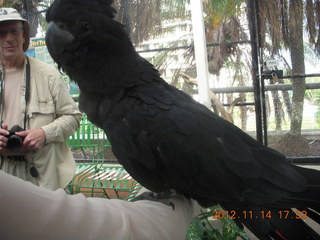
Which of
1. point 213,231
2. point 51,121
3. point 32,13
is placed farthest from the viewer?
point 32,13

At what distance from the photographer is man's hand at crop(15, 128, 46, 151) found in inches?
78.0

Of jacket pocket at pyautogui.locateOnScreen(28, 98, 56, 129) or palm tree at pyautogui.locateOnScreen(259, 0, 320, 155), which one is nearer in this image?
jacket pocket at pyautogui.locateOnScreen(28, 98, 56, 129)

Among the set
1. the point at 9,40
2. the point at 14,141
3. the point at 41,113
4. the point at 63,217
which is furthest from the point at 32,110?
the point at 63,217

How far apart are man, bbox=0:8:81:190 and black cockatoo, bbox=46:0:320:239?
61cm

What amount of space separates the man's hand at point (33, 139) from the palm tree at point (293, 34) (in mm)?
2642

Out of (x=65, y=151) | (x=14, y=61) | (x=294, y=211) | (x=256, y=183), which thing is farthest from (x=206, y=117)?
(x=14, y=61)

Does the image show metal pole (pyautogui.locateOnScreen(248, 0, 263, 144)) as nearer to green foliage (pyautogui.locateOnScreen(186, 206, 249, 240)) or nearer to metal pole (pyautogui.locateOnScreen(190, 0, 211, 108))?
metal pole (pyautogui.locateOnScreen(190, 0, 211, 108))

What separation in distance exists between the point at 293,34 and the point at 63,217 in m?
3.48

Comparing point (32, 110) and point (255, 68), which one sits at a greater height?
point (255, 68)

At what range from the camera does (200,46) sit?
2584mm

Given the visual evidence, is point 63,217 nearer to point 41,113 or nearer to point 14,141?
point 14,141

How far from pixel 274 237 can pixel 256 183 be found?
31cm

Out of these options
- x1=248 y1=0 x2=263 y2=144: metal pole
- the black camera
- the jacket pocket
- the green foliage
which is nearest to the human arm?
the black camera

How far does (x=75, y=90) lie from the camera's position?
3.95 m
